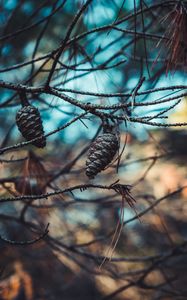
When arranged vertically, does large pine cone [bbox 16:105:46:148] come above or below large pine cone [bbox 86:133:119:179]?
above

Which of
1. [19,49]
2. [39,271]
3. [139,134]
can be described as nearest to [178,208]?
[139,134]

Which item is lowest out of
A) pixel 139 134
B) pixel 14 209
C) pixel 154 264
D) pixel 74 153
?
pixel 154 264

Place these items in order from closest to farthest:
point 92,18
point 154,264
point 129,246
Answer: point 92,18
point 154,264
point 129,246

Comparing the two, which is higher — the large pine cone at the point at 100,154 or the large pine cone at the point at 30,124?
the large pine cone at the point at 30,124

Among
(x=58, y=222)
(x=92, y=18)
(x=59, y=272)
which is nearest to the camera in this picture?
(x=92, y=18)

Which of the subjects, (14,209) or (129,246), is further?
(129,246)

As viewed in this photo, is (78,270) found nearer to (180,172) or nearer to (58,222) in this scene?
(58,222)

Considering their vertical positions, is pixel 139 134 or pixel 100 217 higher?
pixel 139 134
